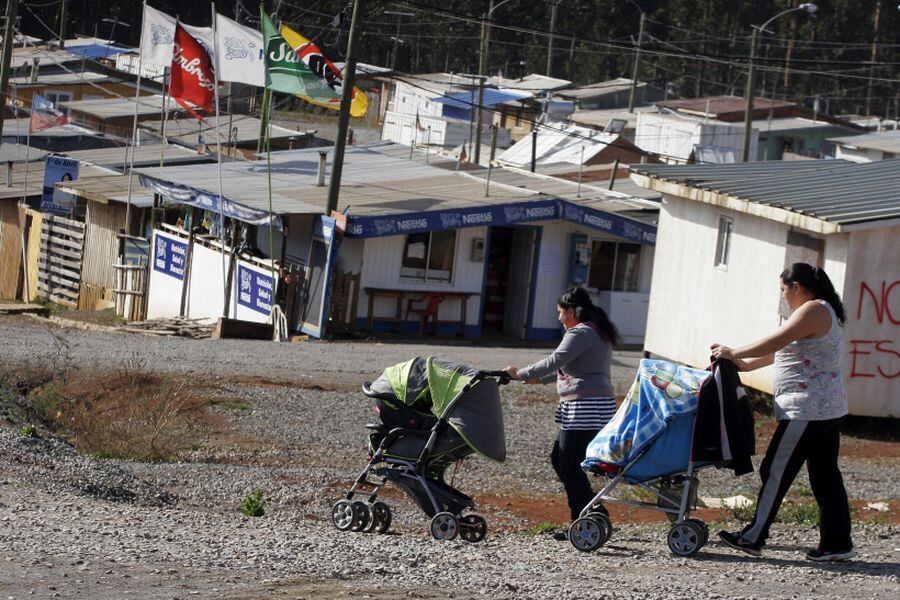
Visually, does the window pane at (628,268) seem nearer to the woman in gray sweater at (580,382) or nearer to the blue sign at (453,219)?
the blue sign at (453,219)

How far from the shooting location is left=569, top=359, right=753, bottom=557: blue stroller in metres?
7.82

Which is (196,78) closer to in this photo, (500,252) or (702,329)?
(500,252)

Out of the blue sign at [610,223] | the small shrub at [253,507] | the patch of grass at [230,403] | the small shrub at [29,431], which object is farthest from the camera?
the blue sign at [610,223]

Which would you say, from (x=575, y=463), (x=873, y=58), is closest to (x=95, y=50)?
(x=873, y=58)

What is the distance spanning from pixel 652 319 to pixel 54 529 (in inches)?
520

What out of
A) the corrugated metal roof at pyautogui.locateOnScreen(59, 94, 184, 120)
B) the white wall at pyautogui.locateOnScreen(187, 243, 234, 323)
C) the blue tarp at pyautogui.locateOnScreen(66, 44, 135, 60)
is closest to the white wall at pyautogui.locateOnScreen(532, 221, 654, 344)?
the white wall at pyautogui.locateOnScreen(187, 243, 234, 323)

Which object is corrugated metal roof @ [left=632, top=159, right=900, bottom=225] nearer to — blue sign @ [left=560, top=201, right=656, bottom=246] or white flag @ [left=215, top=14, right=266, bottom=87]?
blue sign @ [left=560, top=201, right=656, bottom=246]

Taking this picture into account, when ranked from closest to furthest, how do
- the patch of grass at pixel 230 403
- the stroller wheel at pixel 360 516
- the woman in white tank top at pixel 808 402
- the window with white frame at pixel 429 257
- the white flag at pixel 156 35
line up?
the woman in white tank top at pixel 808 402, the stroller wheel at pixel 360 516, the patch of grass at pixel 230 403, the window with white frame at pixel 429 257, the white flag at pixel 156 35

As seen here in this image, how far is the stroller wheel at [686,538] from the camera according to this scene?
789cm

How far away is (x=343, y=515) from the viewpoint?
893 centimetres

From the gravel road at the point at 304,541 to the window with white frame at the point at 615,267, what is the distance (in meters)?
12.3

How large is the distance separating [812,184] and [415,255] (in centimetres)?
922

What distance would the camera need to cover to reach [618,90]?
68.8m

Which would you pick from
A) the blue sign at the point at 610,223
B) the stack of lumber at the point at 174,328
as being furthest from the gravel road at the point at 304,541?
the blue sign at the point at 610,223
